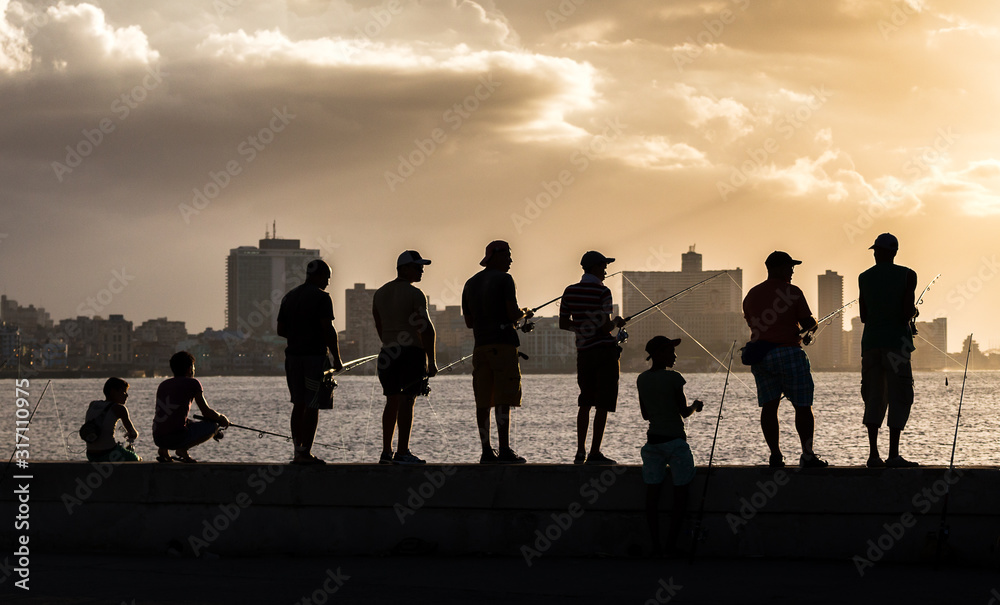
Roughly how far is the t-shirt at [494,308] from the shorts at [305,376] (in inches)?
55.5

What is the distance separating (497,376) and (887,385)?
3.17 metres

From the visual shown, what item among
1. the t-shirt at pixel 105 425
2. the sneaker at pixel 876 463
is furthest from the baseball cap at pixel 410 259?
the sneaker at pixel 876 463

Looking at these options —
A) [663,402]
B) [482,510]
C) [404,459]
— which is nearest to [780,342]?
[663,402]

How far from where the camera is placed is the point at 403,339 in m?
8.79

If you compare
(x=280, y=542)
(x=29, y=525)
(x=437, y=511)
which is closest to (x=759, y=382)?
(x=437, y=511)

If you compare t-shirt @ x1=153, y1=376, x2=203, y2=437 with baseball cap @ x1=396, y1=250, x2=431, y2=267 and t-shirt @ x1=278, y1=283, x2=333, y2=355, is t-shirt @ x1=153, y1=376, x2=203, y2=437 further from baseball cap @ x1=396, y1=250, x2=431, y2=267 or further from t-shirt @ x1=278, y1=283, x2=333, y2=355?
baseball cap @ x1=396, y1=250, x2=431, y2=267

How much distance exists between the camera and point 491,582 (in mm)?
7043

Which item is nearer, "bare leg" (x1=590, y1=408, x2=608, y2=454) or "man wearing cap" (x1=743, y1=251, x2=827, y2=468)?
"man wearing cap" (x1=743, y1=251, x2=827, y2=468)

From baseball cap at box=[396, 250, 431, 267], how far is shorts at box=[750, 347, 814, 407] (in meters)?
2.98

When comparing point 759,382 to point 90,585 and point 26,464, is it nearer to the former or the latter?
point 90,585

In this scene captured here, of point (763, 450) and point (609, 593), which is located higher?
point (609, 593)

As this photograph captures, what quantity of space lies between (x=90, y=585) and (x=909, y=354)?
6.43 metres

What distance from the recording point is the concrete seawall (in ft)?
24.6

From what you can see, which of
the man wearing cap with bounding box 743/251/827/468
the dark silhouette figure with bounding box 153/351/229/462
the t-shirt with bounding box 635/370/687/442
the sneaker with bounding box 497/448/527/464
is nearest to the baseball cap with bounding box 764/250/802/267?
the man wearing cap with bounding box 743/251/827/468
